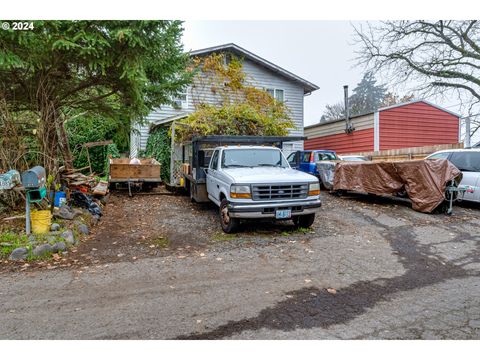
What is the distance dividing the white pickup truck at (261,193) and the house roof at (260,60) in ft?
34.6

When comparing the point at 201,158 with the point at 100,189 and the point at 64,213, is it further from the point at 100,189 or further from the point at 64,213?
the point at 64,213

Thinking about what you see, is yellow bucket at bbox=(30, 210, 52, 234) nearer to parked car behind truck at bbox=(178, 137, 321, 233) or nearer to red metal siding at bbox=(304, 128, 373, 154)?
parked car behind truck at bbox=(178, 137, 321, 233)

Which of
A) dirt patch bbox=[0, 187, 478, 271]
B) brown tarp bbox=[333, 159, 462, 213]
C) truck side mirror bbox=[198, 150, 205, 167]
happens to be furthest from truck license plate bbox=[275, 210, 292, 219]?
brown tarp bbox=[333, 159, 462, 213]

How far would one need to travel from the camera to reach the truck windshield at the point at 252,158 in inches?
309

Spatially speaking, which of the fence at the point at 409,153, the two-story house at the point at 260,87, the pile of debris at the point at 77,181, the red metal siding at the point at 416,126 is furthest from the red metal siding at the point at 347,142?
the pile of debris at the point at 77,181

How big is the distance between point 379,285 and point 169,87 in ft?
21.8

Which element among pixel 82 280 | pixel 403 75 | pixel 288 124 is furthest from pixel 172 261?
pixel 403 75

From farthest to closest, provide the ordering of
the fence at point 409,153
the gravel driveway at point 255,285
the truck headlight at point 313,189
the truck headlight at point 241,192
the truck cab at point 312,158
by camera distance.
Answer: the truck cab at point 312,158, the fence at point 409,153, the truck headlight at point 313,189, the truck headlight at point 241,192, the gravel driveway at point 255,285

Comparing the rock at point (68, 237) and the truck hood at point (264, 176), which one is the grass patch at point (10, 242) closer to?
the rock at point (68, 237)

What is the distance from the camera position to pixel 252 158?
800 cm

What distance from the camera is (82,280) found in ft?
15.3

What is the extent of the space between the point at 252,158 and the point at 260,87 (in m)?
11.2

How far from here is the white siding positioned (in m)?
16.2

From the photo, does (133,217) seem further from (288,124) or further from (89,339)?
(288,124)
